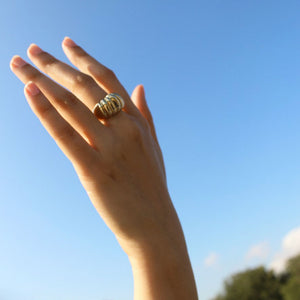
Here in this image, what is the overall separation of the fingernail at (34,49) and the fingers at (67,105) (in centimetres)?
28

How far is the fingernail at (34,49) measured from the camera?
267cm

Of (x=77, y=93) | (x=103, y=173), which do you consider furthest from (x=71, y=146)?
(x=77, y=93)

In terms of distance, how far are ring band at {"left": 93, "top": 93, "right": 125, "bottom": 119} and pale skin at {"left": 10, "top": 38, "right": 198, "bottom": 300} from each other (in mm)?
48

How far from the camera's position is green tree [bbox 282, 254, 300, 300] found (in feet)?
125

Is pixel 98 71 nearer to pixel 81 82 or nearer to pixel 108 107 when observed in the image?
pixel 81 82

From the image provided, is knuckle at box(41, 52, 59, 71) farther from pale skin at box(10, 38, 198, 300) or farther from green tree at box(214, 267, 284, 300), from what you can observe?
green tree at box(214, 267, 284, 300)

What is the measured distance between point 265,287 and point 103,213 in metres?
47.9

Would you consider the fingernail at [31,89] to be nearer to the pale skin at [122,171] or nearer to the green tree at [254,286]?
the pale skin at [122,171]

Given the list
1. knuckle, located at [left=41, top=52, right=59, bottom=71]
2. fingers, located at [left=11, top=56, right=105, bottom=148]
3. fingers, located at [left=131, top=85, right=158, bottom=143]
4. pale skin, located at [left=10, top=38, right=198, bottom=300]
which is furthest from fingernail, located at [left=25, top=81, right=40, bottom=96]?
fingers, located at [left=131, top=85, right=158, bottom=143]

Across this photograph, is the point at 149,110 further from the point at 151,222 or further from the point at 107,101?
the point at 151,222

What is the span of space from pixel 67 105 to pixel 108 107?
27cm

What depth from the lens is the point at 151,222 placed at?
1.98 m

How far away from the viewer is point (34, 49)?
269 centimetres

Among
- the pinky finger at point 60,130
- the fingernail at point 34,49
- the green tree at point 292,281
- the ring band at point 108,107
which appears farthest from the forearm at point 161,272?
the green tree at point 292,281
